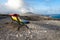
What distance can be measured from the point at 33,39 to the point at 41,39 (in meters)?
0.73

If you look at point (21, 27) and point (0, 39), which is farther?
point (21, 27)

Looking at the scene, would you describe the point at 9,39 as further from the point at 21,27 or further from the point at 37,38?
the point at 21,27

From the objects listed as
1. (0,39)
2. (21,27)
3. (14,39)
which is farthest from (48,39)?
(21,27)

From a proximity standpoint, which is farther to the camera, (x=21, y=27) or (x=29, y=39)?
(x=21, y=27)

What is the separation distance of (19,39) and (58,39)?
350 centimetres

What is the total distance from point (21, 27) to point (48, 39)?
29.0 ft

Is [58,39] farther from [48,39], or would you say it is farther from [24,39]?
[24,39]

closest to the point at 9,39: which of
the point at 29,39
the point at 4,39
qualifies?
the point at 4,39

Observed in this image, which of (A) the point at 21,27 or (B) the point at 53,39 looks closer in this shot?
(B) the point at 53,39

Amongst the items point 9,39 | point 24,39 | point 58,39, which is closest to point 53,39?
point 58,39

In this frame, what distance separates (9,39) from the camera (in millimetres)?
16312

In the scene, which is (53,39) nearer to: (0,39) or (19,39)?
(19,39)

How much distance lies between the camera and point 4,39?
16.3 meters

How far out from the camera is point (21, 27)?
24.5m
